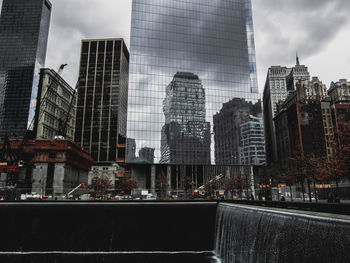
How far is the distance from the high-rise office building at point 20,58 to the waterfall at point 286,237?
175817 mm

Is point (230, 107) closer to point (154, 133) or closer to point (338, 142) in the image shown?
point (154, 133)

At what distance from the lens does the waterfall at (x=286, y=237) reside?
22.1ft

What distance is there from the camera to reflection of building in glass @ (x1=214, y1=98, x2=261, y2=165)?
8738 cm

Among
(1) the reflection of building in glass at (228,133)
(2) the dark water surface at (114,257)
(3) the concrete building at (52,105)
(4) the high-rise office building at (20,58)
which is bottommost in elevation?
(2) the dark water surface at (114,257)

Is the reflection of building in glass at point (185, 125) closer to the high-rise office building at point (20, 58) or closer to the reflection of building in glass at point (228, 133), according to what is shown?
the reflection of building in glass at point (228, 133)

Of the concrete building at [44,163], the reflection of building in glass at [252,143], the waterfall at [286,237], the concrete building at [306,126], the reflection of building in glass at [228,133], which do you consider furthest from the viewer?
the concrete building at [306,126]

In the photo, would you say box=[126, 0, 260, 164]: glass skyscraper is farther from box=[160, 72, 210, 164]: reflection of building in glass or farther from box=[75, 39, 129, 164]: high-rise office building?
box=[75, 39, 129, 164]: high-rise office building

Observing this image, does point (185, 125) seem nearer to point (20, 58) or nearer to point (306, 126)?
point (306, 126)

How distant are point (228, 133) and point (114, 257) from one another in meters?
72.0

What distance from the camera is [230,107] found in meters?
90.2

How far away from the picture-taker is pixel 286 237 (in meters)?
9.07

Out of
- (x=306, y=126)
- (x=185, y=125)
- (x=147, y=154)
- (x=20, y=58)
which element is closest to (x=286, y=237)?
(x=147, y=154)

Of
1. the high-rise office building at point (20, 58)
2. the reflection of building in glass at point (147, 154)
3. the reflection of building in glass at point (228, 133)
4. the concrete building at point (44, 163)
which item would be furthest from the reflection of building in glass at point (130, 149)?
the high-rise office building at point (20, 58)

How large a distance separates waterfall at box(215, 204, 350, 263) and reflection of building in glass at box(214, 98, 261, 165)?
236 feet
